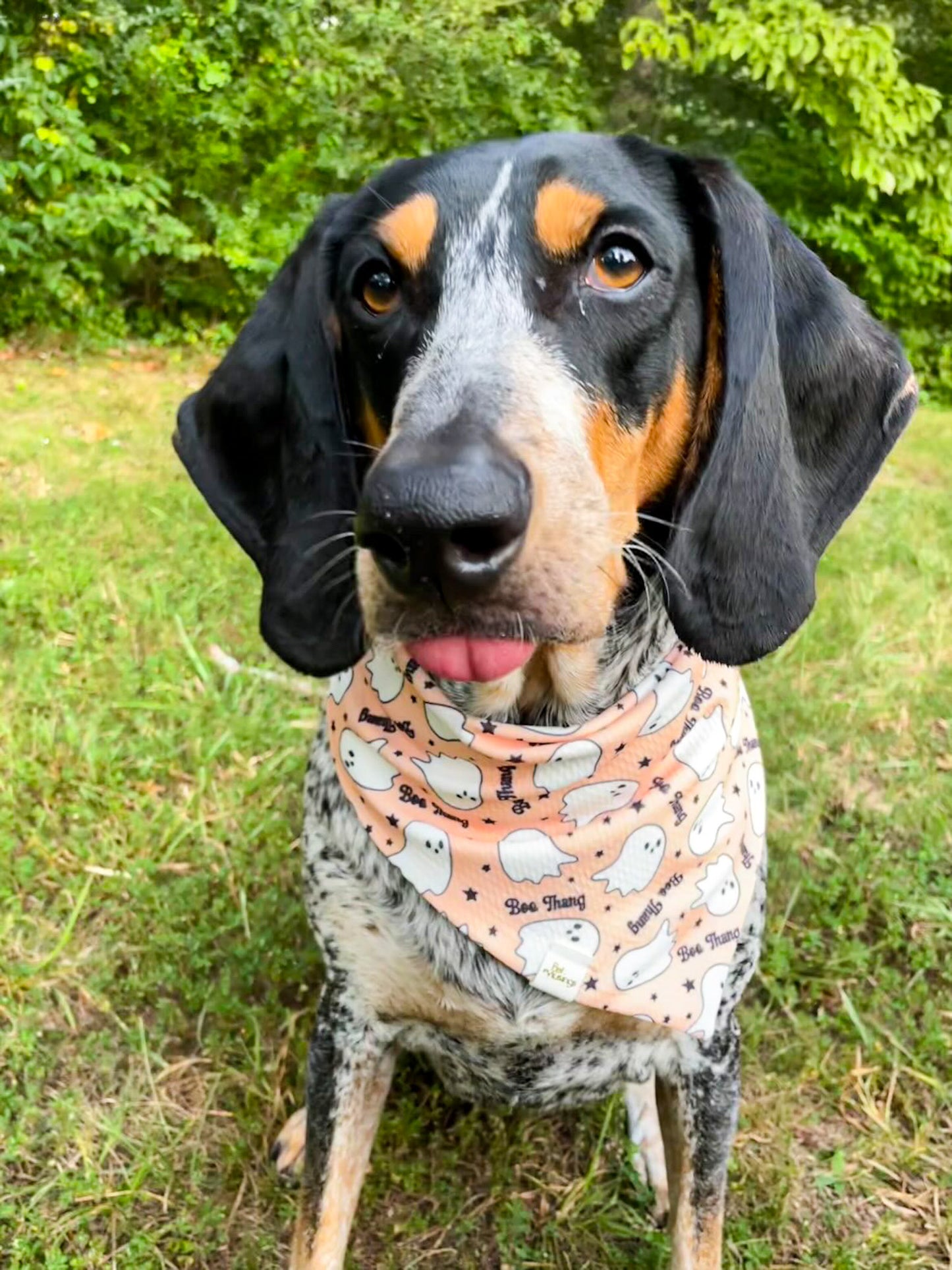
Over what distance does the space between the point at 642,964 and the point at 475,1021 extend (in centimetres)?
36

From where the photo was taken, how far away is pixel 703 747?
219cm

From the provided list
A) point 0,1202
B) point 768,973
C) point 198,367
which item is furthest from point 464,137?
point 0,1202

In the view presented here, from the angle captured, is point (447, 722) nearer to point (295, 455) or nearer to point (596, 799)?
point (596, 799)

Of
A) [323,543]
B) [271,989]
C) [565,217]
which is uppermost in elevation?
[565,217]

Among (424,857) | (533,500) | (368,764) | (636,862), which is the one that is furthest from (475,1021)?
(533,500)

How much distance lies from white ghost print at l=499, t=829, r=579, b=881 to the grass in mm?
957

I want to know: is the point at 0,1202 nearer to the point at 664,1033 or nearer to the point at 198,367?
the point at 664,1033

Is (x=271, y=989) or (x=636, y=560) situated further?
(x=271, y=989)

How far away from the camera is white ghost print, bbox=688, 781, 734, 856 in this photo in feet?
7.18

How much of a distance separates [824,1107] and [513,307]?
Result: 2282mm

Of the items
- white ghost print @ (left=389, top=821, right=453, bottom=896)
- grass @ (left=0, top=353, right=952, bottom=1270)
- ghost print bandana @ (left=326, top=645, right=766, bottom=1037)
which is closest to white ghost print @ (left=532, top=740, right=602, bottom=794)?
ghost print bandana @ (left=326, top=645, right=766, bottom=1037)

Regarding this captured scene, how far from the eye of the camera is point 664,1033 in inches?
87.2

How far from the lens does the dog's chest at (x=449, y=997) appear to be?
2.14 m

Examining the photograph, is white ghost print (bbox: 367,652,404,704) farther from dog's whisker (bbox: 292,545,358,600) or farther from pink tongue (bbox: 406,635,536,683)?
pink tongue (bbox: 406,635,536,683)
